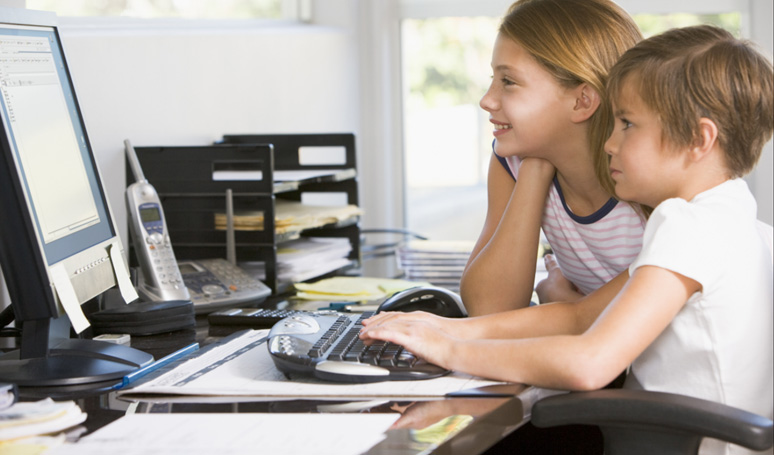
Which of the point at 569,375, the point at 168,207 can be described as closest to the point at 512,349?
the point at 569,375

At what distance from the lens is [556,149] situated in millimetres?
1379

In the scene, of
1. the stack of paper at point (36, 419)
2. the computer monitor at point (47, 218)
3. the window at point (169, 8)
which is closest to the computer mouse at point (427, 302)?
the computer monitor at point (47, 218)

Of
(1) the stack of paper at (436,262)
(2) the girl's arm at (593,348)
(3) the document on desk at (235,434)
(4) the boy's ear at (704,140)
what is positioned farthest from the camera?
(1) the stack of paper at (436,262)

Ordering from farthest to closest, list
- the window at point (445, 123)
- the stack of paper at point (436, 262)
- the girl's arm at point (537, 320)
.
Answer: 1. the window at point (445, 123)
2. the stack of paper at point (436, 262)
3. the girl's arm at point (537, 320)

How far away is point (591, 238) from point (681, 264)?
A: 436 millimetres

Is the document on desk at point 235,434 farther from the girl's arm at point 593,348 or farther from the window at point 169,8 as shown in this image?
the window at point 169,8

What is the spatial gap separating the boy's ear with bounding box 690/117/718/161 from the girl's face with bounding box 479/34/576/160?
31cm

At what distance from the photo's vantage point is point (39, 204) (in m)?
1.02

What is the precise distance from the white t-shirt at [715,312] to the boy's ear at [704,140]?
58mm

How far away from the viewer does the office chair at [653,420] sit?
0.83 metres

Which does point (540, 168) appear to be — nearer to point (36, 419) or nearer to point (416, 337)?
point (416, 337)

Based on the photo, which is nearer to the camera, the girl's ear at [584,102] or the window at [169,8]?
the girl's ear at [584,102]

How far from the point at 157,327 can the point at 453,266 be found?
2.85 ft

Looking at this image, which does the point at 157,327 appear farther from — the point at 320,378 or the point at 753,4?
the point at 753,4
